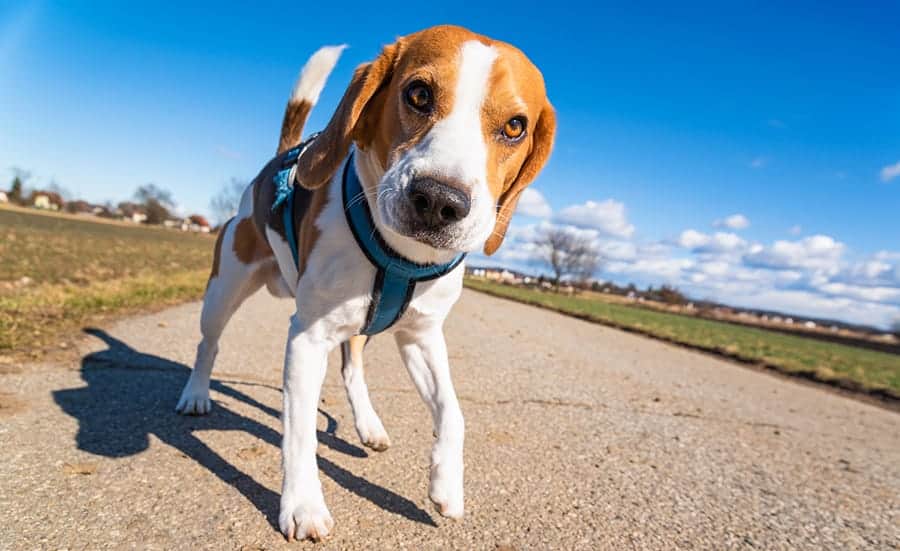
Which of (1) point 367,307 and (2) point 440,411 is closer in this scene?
(1) point 367,307

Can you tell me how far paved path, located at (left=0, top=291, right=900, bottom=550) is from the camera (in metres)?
2.40

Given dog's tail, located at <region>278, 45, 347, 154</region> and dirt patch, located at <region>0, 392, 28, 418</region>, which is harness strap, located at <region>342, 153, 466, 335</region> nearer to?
dog's tail, located at <region>278, 45, 347, 154</region>

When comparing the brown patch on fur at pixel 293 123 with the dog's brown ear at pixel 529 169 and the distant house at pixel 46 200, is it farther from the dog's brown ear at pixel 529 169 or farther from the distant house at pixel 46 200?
the distant house at pixel 46 200

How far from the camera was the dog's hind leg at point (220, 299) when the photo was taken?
379cm

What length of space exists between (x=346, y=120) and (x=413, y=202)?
678 mm

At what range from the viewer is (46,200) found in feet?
322

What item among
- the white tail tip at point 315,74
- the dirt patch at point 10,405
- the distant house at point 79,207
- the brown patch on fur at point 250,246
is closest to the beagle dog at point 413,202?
the brown patch on fur at point 250,246

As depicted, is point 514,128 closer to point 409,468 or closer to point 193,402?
point 409,468

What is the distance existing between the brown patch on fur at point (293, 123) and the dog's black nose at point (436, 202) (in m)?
2.89

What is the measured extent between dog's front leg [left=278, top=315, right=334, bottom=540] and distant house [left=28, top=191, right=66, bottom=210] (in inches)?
4314

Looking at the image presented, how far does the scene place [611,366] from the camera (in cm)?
909

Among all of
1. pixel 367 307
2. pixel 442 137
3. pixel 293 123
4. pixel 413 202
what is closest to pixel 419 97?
pixel 442 137

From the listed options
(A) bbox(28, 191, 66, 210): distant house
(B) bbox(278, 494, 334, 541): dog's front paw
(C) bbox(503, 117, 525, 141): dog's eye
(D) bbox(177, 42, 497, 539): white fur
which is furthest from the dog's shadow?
(A) bbox(28, 191, 66, 210): distant house

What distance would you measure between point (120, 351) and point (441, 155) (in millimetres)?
4613
